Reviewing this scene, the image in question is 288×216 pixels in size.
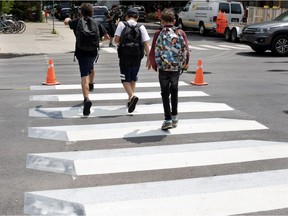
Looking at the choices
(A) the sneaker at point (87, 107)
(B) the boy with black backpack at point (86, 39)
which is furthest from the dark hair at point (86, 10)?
(A) the sneaker at point (87, 107)

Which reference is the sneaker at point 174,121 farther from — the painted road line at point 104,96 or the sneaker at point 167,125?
the painted road line at point 104,96

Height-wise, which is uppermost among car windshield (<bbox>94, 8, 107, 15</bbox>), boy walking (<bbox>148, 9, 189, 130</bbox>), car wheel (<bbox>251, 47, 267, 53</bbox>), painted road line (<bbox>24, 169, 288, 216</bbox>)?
car windshield (<bbox>94, 8, 107, 15</bbox>)

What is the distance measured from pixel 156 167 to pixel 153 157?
13.8 inches

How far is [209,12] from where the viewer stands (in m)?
28.6

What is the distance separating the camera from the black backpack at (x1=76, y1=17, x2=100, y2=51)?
7.47 meters

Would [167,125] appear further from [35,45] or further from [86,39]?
[35,45]

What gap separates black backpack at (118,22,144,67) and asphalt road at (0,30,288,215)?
102cm

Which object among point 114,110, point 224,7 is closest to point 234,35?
point 224,7

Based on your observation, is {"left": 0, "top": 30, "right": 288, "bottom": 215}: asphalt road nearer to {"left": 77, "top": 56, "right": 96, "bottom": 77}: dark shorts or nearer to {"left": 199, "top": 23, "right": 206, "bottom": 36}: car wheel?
{"left": 77, "top": 56, "right": 96, "bottom": 77}: dark shorts

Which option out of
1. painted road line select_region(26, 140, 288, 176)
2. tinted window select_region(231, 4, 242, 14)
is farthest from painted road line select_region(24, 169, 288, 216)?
tinted window select_region(231, 4, 242, 14)

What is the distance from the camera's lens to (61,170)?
5.12m

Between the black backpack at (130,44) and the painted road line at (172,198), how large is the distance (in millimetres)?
3117

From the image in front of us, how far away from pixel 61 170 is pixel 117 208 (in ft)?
3.94

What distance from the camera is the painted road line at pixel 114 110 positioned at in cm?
785
